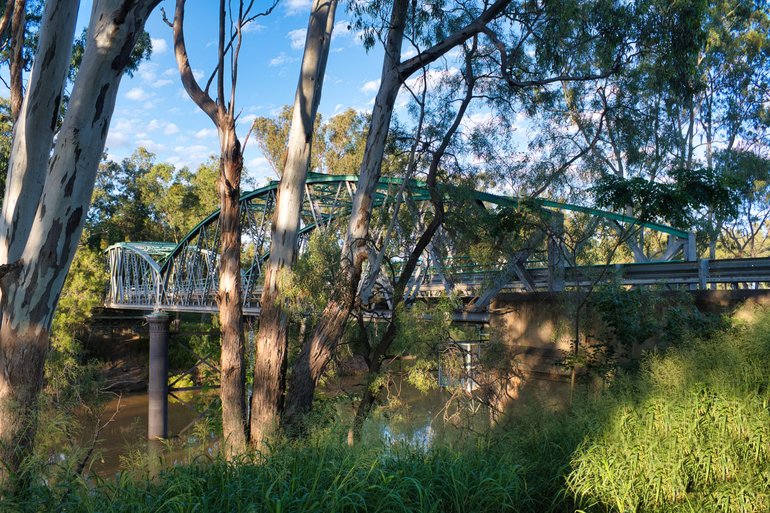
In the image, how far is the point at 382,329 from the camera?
1143 cm

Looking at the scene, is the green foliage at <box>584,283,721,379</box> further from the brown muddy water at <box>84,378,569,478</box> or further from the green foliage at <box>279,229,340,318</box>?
the green foliage at <box>279,229,340,318</box>

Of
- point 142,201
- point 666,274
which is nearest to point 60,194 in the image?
point 666,274

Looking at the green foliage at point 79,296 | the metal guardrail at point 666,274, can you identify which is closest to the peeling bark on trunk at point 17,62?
the metal guardrail at point 666,274

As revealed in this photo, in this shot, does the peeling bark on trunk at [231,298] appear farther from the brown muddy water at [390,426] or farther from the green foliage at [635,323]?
the green foliage at [635,323]

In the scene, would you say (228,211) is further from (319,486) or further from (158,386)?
(158,386)

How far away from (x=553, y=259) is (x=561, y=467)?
4672 millimetres

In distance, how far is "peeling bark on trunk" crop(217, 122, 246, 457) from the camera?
8719 mm

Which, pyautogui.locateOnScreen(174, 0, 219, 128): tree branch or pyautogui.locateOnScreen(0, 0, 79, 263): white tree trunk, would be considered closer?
pyautogui.locateOnScreen(0, 0, 79, 263): white tree trunk

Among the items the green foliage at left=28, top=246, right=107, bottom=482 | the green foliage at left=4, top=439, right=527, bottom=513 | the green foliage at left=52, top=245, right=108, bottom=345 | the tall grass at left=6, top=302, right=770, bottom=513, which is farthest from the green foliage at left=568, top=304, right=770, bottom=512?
the green foliage at left=52, top=245, right=108, bottom=345

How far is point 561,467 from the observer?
5121 mm

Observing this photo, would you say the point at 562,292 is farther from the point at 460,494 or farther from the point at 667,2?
the point at 460,494

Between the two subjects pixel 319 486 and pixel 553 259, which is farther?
pixel 553 259

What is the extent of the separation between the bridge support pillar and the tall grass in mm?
2826

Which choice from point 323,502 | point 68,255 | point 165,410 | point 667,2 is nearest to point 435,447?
point 323,502
